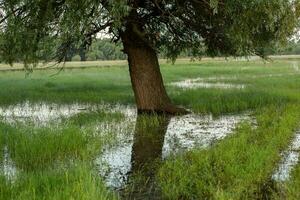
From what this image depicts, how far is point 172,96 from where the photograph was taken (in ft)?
74.5

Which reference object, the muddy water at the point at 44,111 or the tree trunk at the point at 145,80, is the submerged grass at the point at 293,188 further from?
the tree trunk at the point at 145,80

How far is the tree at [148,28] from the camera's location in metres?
14.1

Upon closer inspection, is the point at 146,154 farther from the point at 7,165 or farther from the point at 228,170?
the point at 7,165

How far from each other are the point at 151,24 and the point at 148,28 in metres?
0.21

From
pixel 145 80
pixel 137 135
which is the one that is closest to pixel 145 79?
pixel 145 80

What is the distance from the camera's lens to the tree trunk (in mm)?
17812

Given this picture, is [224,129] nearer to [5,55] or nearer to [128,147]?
[128,147]

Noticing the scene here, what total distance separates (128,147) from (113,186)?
11.5ft

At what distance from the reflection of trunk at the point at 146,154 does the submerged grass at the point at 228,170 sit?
27 cm

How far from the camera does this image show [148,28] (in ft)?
61.3

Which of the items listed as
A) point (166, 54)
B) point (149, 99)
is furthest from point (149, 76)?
point (166, 54)

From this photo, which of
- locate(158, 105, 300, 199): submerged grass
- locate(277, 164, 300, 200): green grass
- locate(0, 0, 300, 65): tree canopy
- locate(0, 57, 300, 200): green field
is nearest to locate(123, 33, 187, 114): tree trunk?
locate(0, 0, 300, 65): tree canopy

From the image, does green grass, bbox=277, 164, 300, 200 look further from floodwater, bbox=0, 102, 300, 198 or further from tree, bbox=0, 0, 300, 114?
tree, bbox=0, 0, 300, 114

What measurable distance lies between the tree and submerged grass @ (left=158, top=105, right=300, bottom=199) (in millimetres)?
4384
